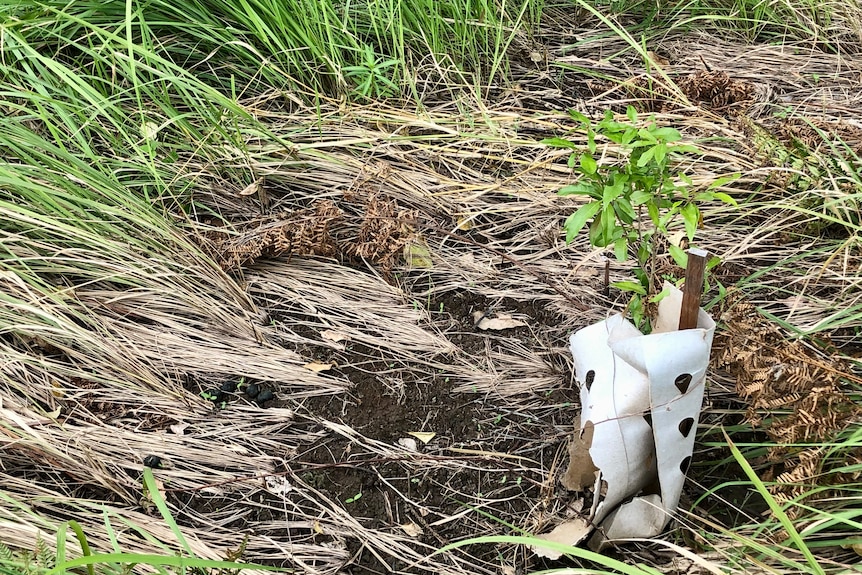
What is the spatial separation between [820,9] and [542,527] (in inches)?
107

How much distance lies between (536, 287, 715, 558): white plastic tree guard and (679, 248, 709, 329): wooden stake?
0.09 ft

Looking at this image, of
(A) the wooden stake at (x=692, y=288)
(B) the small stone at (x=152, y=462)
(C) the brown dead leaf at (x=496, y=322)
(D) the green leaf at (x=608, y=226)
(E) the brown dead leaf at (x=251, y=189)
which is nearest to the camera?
(A) the wooden stake at (x=692, y=288)

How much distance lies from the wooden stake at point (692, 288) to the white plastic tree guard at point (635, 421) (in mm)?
29

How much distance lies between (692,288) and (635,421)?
0.31 m

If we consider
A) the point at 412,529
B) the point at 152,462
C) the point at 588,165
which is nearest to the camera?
the point at 588,165

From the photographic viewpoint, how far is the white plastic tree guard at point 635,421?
57.1 inches

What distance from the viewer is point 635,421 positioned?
5.07 ft

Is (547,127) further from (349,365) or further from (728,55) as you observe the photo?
(349,365)

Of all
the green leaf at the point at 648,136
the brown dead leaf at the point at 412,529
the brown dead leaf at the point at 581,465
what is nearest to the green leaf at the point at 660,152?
the green leaf at the point at 648,136

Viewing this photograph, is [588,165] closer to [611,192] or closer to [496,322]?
[611,192]

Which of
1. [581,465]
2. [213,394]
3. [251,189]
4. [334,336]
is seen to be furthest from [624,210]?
[251,189]

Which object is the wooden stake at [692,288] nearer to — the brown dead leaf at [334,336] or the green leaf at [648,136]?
the green leaf at [648,136]

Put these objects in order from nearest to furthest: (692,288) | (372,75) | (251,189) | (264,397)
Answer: (692,288) < (264,397) < (251,189) < (372,75)

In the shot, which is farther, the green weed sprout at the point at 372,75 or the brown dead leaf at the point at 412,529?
the green weed sprout at the point at 372,75
